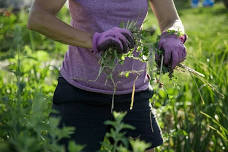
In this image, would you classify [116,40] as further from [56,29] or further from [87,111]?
[87,111]

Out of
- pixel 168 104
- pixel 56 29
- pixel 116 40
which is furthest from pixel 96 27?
pixel 168 104

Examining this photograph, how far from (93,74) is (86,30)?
186 mm

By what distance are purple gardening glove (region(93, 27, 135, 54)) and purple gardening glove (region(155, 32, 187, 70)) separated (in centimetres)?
18

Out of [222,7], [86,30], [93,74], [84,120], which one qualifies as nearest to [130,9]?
[86,30]

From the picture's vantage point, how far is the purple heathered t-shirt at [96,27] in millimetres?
1747

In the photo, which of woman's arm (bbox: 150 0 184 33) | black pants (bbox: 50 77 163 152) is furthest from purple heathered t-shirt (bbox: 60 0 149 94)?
woman's arm (bbox: 150 0 184 33)

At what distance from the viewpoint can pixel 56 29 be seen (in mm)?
1610

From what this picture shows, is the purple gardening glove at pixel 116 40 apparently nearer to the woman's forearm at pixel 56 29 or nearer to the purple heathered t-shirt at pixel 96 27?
the woman's forearm at pixel 56 29

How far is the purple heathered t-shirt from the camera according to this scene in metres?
1.75

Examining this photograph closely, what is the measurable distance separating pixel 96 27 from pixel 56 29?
0.22 m

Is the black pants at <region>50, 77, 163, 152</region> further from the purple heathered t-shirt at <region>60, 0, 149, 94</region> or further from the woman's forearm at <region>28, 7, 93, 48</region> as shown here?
the woman's forearm at <region>28, 7, 93, 48</region>

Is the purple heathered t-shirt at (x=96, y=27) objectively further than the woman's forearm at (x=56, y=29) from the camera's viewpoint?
Yes

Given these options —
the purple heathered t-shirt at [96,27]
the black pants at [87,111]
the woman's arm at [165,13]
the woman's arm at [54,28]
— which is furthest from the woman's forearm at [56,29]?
the woman's arm at [165,13]

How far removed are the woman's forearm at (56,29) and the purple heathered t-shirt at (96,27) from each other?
163mm
